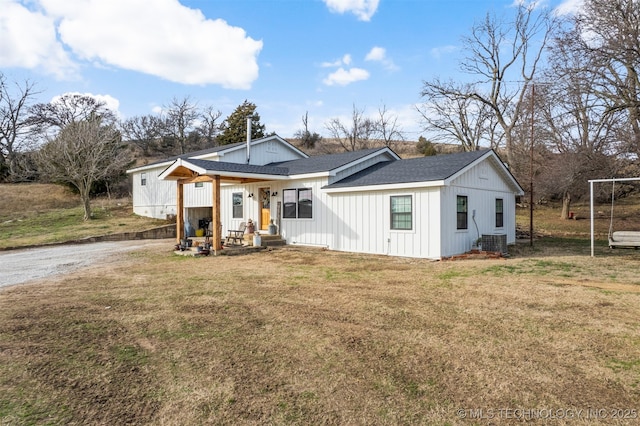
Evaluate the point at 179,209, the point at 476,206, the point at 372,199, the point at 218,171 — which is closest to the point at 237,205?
the point at 179,209

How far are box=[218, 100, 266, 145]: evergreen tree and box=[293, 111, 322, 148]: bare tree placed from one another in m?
11.6

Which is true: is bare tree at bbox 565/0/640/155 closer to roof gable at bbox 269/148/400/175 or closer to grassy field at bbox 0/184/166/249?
roof gable at bbox 269/148/400/175

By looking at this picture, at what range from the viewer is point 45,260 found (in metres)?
12.2

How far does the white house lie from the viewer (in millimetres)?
11859

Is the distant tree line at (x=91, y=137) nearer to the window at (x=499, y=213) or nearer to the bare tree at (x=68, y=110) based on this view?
the bare tree at (x=68, y=110)

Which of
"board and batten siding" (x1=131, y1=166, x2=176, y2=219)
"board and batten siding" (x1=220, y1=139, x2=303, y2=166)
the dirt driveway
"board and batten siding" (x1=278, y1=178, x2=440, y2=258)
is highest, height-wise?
"board and batten siding" (x1=220, y1=139, x2=303, y2=166)

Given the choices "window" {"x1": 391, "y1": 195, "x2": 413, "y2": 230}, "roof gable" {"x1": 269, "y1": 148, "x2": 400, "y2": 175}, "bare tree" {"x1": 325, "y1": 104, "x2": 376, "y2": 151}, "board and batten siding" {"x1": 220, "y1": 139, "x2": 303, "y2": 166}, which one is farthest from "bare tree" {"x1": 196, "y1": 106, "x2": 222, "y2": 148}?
"window" {"x1": 391, "y1": 195, "x2": 413, "y2": 230}

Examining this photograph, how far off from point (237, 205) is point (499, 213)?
11223 mm

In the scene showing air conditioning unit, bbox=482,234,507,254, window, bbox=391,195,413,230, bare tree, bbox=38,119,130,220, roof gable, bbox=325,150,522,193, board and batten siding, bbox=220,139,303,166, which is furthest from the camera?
bare tree, bbox=38,119,130,220

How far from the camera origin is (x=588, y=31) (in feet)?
47.5

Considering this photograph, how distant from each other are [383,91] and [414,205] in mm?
34336

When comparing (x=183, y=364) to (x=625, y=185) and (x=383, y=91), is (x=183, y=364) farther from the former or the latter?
(x=383, y=91)

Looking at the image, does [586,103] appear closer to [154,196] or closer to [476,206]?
[476,206]

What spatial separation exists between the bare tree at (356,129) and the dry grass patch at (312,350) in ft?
130
